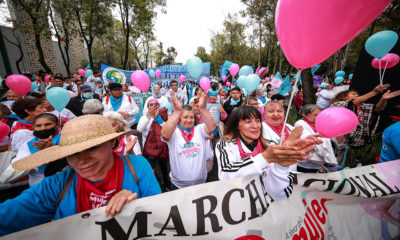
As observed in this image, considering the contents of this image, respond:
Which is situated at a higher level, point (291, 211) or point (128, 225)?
point (128, 225)

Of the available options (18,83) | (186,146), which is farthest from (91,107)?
(18,83)

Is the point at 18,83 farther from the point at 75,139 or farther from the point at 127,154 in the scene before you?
the point at 75,139

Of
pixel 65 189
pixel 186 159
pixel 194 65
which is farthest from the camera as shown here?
pixel 194 65

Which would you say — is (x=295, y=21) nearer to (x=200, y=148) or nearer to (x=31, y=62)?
(x=200, y=148)

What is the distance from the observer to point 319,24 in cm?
107

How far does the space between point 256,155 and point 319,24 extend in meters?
1.01

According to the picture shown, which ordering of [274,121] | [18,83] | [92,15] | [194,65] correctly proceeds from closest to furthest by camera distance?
[274,121] → [194,65] → [18,83] → [92,15]

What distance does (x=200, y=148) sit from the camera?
2.37m

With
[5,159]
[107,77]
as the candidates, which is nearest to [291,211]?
[5,159]

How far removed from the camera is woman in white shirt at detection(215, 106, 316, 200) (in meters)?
1.13

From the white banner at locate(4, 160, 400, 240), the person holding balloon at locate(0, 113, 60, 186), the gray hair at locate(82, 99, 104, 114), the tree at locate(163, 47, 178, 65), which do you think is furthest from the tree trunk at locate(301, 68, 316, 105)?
the tree at locate(163, 47, 178, 65)

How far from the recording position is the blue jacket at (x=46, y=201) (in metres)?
1.04

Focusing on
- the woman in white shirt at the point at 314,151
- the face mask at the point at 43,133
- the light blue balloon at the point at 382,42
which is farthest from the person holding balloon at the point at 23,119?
the light blue balloon at the point at 382,42

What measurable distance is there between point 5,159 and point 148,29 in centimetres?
2041
